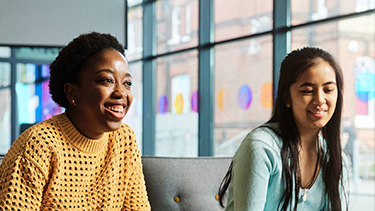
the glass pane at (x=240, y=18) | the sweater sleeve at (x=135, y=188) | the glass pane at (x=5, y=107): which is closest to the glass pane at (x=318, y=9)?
the glass pane at (x=240, y=18)

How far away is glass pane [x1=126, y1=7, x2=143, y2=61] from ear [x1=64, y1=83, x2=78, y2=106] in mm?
4465

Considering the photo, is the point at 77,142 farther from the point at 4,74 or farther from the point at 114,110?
the point at 4,74

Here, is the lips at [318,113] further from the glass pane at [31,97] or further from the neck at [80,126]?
the glass pane at [31,97]

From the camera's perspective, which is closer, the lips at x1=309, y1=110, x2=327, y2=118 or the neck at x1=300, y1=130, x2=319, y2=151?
the lips at x1=309, y1=110, x2=327, y2=118

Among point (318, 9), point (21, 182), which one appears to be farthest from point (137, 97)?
point (21, 182)

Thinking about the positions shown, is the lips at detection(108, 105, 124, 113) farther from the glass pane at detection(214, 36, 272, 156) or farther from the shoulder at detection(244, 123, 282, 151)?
the glass pane at detection(214, 36, 272, 156)

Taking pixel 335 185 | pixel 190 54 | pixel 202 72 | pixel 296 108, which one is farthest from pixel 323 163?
pixel 190 54

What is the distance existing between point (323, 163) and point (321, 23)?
2.11m

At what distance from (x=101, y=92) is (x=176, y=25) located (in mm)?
4283

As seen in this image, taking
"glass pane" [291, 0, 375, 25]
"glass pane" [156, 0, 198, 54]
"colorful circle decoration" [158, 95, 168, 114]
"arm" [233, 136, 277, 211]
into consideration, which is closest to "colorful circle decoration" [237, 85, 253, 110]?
"glass pane" [156, 0, 198, 54]

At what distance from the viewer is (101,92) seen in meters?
1.34

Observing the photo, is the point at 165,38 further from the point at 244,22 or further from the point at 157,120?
the point at 244,22

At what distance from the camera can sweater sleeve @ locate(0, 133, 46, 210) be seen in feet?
4.10

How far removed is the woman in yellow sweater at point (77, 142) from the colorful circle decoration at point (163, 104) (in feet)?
13.6
